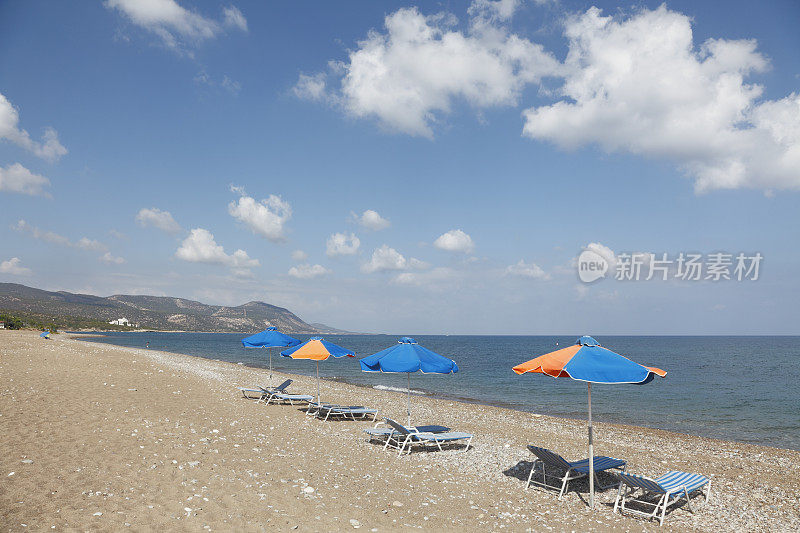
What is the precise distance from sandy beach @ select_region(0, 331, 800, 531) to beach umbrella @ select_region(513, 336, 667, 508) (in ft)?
7.21

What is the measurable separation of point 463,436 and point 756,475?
7.30 metres

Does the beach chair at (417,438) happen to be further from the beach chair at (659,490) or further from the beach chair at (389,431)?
the beach chair at (659,490)

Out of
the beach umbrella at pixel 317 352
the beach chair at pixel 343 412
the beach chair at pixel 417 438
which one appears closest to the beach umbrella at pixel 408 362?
the beach chair at pixel 417 438

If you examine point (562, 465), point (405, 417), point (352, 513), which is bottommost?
point (405, 417)

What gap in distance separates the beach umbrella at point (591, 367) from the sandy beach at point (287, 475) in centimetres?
220

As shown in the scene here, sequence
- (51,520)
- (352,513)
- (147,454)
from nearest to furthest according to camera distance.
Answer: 1. (51,520)
2. (352,513)
3. (147,454)

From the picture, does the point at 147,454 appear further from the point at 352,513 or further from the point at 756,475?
the point at 756,475

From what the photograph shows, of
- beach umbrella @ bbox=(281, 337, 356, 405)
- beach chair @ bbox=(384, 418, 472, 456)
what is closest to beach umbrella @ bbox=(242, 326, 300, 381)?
beach umbrella @ bbox=(281, 337, 356, 405)

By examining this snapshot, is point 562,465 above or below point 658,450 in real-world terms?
above

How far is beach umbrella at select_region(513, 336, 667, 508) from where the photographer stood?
6887 millimetres

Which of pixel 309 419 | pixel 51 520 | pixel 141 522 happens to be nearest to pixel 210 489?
pixel 141 522

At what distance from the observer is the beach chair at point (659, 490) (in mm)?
7387

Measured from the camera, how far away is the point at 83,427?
10281 mm

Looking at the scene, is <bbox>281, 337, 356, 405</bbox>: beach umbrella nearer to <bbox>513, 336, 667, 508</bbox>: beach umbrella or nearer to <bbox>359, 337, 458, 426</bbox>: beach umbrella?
<bbox>359, 337, 458, 426</bbox>: beach umbrella
